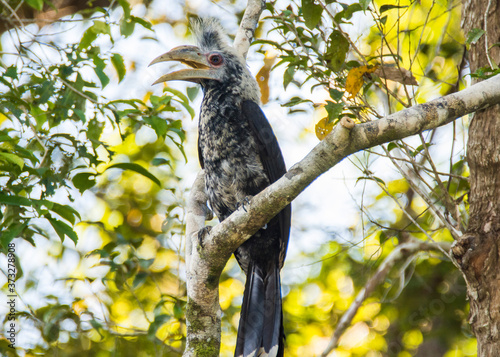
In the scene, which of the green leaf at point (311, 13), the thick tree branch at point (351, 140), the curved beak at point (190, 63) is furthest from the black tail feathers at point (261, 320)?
the green leaf at point (311, 13)

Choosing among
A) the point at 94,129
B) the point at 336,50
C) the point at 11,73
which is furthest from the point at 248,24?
the point at 11,73

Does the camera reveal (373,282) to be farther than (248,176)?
Yes

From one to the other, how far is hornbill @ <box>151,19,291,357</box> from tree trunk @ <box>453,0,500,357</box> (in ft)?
3.47

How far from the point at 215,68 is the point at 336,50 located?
105cm

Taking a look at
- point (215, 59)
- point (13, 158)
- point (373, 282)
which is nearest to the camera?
point (13, 158)

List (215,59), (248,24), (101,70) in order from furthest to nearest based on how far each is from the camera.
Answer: (215,59) < (248,24) < (101,70)

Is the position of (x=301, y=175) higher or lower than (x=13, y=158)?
lower

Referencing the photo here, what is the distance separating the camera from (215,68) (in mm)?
3369

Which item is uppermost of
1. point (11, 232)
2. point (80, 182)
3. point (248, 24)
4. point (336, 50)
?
point (248, 24)

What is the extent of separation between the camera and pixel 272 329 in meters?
2.79

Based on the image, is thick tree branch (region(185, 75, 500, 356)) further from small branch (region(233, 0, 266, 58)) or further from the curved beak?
small branch (region(233, 0, 266, 58))

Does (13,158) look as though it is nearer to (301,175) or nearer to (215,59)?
(301,175)

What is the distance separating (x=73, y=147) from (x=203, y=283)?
48.7 inches

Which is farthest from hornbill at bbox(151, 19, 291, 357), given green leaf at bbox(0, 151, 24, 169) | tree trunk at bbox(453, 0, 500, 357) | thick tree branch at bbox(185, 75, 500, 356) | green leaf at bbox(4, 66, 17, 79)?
green leaf at bbox(0, 151, 24, 169)
